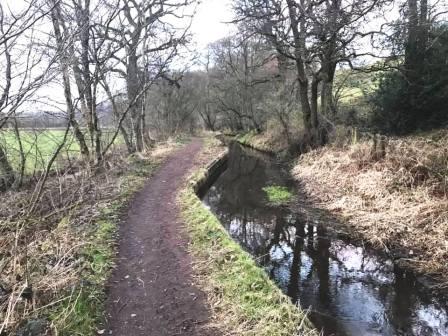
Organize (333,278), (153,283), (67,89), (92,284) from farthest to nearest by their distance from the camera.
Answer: (67,89) → (333,278) → (153,283) → (92,284)

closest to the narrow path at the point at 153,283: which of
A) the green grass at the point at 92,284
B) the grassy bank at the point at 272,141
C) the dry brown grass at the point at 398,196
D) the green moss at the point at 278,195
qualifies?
the green grass at the point at 92,284

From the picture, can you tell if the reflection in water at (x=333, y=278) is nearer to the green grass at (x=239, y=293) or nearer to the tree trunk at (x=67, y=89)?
the green grass at (x=239, y=293)

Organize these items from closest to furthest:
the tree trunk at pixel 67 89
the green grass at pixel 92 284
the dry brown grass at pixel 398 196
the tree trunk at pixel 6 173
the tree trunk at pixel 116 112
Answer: the tree trunk at pixel 67 89
the green grass at pixel 92 284
the dry brown grass at pixel 398 196
the tree trunk at pixel 6 173
the tree trunk at pixel 116 112

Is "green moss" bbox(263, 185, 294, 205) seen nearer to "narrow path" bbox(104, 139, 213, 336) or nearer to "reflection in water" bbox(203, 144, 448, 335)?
"reflection in water" bbox(203, 144, 448, 335)

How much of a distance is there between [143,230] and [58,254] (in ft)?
8.07

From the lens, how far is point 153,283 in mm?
5812

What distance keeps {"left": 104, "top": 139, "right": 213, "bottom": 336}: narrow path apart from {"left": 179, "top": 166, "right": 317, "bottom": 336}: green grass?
0.23m

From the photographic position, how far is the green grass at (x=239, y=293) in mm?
4488

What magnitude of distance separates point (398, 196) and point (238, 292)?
18.3 ft

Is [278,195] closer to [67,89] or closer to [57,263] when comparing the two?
[67,89]

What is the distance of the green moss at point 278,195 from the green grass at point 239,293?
4432 mm

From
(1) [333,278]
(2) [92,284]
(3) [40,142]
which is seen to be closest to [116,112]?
(3) [40,142]

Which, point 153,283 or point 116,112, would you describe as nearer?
point 153,283

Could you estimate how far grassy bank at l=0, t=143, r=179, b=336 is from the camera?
4.45 metres
